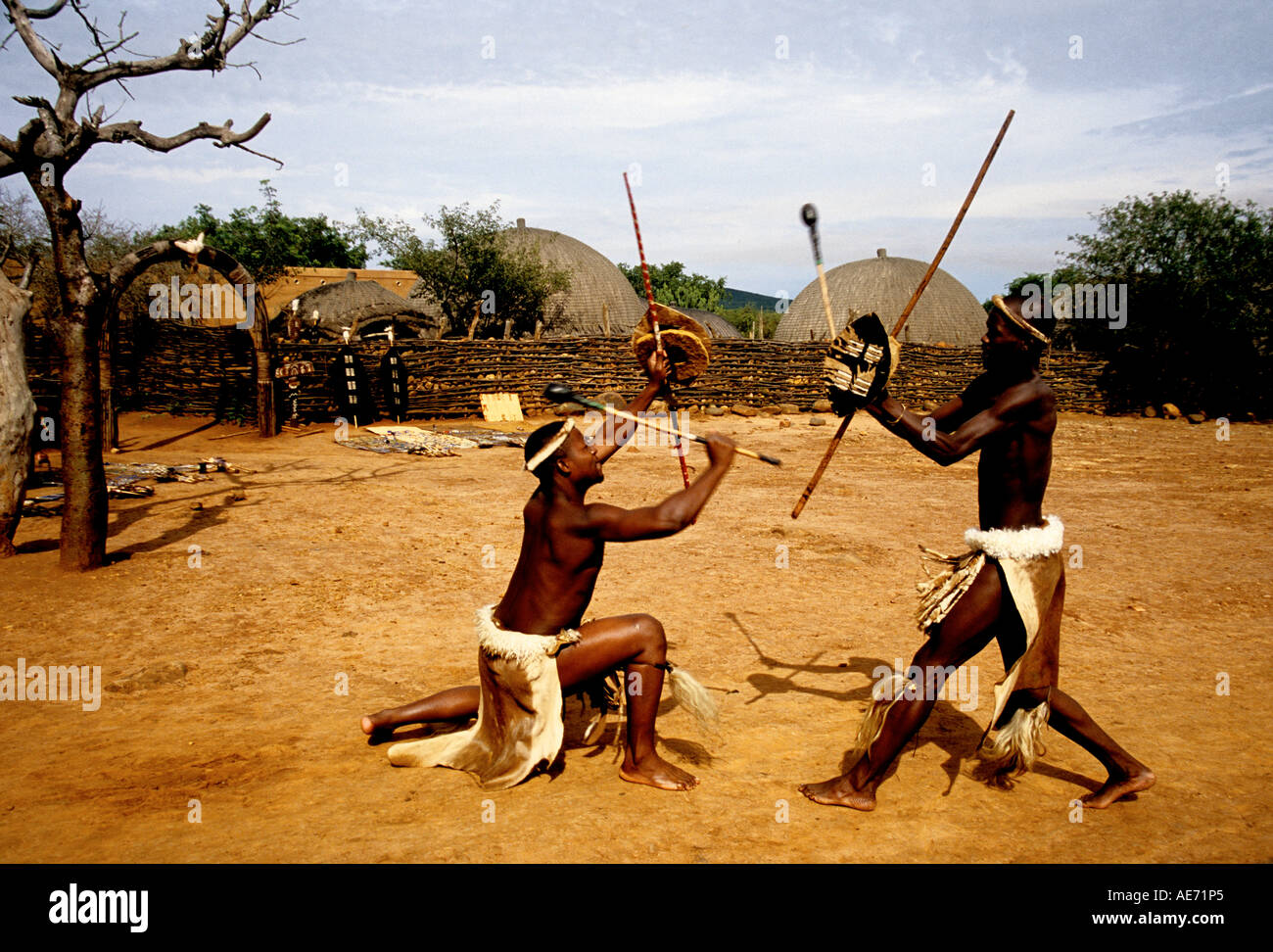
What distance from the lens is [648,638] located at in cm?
340

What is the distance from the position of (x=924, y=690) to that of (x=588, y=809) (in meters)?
1.37

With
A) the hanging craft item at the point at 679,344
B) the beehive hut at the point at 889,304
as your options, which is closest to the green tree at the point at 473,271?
the beehive hut at the point at 889,304

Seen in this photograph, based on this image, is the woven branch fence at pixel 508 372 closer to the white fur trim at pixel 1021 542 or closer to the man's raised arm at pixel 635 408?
the man's raised arm at pixel 635 408

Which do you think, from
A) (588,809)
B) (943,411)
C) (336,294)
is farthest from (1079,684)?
(336,294)

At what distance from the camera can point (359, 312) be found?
2052 cm

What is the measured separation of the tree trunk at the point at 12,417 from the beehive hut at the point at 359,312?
13573mm

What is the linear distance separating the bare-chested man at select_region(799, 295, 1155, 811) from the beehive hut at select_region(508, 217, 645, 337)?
22190 millimetres

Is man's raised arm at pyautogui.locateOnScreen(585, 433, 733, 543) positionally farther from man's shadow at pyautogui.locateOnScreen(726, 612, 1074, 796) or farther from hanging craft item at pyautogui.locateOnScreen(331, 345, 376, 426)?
hanging craft item at pyautogui.locateOnScreen(331, 345, 376, 426)

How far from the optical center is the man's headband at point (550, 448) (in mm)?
3277

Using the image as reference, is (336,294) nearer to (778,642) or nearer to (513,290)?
(513,290)

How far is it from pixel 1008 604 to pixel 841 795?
3.27 feet

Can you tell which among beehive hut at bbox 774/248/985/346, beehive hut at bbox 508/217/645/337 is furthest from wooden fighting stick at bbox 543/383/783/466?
beehive hut at bbox 774/248/985/346

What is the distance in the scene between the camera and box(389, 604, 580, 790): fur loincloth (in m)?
3.30

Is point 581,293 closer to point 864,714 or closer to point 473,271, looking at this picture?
point 473,271
